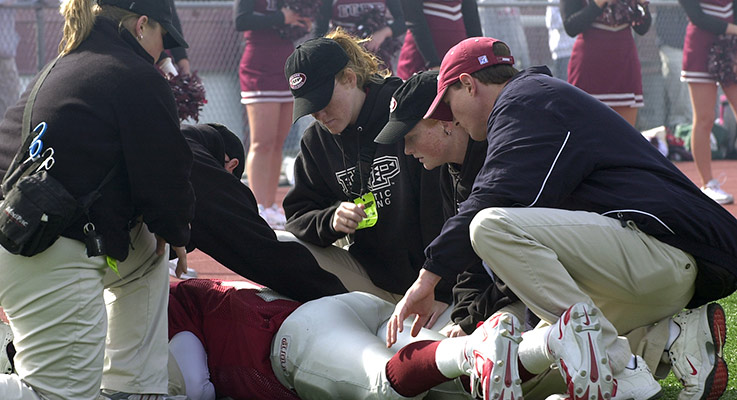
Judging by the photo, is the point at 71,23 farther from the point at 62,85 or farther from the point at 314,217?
the point at 314,217

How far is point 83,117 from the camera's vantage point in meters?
3.26

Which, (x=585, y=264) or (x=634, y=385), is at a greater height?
(x=585, y=264)

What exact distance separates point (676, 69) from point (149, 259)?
11285 millimetres

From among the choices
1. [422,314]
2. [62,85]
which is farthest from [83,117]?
[422,314]

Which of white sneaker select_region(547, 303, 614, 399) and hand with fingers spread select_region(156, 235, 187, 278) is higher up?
white sneaker select_region(547, 303, 614, 399)

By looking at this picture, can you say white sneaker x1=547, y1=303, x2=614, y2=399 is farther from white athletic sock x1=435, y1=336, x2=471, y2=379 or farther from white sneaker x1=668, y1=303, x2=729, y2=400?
white sneaker x1=668, y1=303, x2=729, y2=400

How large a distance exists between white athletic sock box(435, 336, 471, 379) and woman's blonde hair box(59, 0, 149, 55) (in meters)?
1.52

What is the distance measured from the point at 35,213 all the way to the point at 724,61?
21.5 ft

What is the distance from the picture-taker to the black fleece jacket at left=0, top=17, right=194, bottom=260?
325 cm

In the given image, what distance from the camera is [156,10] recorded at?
3592 millimetres

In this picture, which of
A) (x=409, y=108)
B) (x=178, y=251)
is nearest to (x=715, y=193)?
(x=409, y=108)

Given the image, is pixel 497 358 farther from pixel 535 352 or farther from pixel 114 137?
pixel 114 137

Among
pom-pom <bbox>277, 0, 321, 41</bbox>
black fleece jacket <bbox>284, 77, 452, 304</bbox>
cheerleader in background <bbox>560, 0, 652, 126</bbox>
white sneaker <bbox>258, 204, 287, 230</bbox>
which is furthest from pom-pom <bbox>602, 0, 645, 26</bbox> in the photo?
black fleece jacket <bbox>284, 77, 452, 304</bbox>

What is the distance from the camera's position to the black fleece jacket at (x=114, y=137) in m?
3.25
